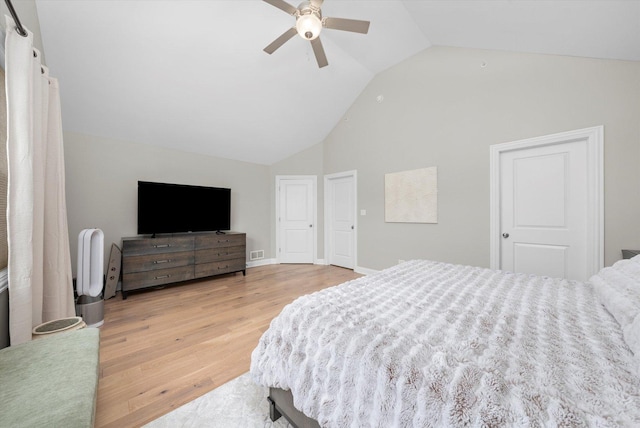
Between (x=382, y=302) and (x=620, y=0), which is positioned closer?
(x=382, y=302)

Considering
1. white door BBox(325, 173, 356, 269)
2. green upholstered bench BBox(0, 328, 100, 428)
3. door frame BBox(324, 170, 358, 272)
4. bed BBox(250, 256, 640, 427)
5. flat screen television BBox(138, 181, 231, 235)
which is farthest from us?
white door BBox(325, 173, 356, 269)

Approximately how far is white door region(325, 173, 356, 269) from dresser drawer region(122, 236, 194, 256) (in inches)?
102

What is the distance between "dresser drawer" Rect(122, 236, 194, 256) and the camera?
118 inches

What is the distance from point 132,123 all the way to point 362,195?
11.7 ft

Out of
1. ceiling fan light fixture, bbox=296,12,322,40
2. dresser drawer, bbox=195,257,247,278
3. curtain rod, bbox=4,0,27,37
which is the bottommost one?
dresser drawer, bbox=195,257,247,278

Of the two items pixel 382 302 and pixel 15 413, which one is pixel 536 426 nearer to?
pixel 382 302

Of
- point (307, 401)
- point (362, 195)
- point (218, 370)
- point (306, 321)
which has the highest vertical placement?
point (362, 195)

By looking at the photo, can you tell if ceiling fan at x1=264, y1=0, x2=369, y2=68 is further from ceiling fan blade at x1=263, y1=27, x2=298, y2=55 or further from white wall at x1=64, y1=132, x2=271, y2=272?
white wall at x1=64, y1=132, x2=271, y2=272

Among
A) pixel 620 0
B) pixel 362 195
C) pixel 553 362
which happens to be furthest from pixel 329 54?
pixel 553 362

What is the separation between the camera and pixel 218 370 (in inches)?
66.0

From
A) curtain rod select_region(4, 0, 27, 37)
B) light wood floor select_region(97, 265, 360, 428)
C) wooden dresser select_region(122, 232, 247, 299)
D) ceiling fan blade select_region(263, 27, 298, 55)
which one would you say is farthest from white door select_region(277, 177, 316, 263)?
curtain rod select_region(4, 0, 27, 37)

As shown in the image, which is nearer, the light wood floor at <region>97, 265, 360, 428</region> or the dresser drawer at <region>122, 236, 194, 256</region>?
the light wood floor at <region>97, 265, 360, 428</region>

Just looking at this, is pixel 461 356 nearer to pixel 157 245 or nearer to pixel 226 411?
pixel 226 411

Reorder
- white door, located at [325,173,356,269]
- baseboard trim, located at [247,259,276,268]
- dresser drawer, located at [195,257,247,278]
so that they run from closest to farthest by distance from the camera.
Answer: dresser drawer, located at [195,257,247,278] < white door, located at [325,173,356,269] < baseboard trim, located at [247,259,276,268]
